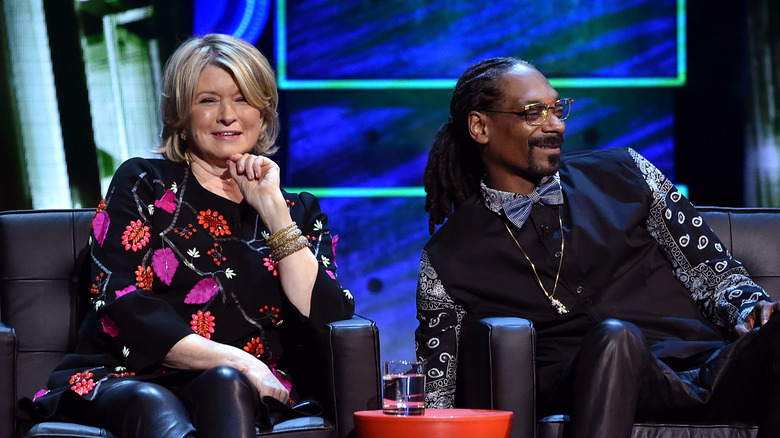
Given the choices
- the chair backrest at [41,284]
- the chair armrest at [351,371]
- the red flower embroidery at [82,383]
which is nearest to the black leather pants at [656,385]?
the chair armrest at [351,371]

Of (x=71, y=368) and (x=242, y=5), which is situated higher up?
(x=242, y=5)

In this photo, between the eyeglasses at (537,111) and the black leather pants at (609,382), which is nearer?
the black leather pants at (609,382)

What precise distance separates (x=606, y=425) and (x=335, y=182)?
6.53 feet

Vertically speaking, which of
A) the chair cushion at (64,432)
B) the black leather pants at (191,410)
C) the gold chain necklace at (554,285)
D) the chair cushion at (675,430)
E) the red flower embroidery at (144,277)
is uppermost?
the red flower embroidery at (144,277)

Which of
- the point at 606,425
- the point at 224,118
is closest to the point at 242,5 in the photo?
the point at 224,118

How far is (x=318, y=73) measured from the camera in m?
3.68

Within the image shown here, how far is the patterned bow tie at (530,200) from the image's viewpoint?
8.44 feet

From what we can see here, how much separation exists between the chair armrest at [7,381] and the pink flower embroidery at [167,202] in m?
0.48

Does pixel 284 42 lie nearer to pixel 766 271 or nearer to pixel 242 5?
pixel 242 5

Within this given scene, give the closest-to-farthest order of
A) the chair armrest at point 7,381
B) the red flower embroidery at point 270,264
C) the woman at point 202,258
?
the chair armrest at point 7,381, the woman at point 202,258, the red flower embroidery at point 270,264

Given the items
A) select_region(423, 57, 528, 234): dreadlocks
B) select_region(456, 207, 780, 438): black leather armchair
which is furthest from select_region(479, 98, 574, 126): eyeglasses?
select_region(456, 207, 780, 438): black leather armchair

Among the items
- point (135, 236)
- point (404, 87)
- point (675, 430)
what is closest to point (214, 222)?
point (135, 236)

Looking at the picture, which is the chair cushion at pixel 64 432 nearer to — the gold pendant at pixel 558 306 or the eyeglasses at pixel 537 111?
the gold pendant at pixel 558 306

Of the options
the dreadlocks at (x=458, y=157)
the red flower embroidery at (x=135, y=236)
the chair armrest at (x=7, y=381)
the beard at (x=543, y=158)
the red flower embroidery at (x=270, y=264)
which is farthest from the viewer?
the dreadlocks at (x=458, y=157)
